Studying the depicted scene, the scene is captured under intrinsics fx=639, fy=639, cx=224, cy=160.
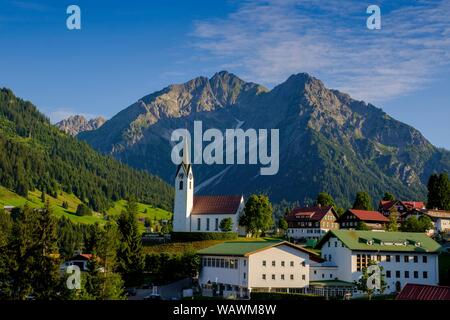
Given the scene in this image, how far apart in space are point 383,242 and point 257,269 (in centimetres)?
2452

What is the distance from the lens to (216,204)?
5871 inches

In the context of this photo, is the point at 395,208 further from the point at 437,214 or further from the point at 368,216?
the point at 368,216

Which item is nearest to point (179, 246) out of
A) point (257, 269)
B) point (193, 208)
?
point (193, 208)

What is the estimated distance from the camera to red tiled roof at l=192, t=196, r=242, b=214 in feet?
481

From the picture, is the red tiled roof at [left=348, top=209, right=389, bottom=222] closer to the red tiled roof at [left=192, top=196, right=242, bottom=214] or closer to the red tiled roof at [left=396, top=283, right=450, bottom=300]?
the red tiled roof at [left=192, top=196, right=242, bottom=214]

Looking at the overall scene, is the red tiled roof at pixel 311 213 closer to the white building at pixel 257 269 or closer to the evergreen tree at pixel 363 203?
the evergreen tree at pixel 363 203

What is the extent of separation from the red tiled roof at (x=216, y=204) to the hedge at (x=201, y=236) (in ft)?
42.5

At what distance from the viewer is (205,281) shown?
109 m

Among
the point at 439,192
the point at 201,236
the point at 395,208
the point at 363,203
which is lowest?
the point at 201,236

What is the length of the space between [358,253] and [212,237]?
32541 millimetres

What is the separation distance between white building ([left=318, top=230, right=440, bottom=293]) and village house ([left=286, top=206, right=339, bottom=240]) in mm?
58486

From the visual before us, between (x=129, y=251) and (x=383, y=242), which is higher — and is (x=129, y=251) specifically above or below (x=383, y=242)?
below

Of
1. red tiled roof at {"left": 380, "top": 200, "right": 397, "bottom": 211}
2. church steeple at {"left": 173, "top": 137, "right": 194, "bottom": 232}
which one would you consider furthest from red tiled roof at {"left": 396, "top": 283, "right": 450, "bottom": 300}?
red tiled roof at {"left": 380, "top": 200, "right": 397, "bottom": 211}

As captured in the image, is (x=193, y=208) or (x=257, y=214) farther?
(x=193, y=208)
